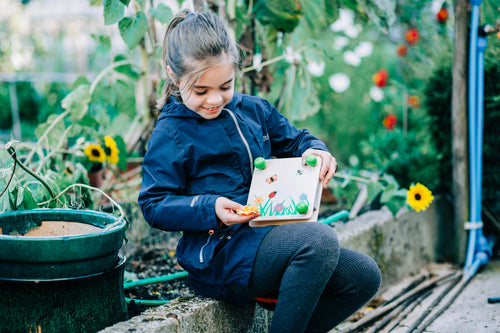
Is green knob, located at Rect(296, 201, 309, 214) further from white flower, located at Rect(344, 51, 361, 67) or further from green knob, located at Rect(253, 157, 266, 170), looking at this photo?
white flower, located at Rect(344, 51, 361, 67)

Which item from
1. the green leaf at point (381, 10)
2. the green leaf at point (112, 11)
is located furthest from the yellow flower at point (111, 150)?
the green leaf at point (381, 10)

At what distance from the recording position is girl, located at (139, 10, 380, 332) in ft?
4.76

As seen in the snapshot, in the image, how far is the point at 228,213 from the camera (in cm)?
142

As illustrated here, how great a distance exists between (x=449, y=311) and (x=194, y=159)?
137 cm

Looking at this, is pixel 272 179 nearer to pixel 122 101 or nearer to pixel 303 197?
pixel 303 197

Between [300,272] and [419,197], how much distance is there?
1.23 metres

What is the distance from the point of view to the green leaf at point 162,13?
2184mm

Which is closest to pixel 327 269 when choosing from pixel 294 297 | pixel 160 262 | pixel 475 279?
pixel 294 297

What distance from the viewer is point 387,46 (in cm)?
666

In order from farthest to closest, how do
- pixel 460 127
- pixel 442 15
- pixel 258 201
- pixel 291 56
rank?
pixel 442 15, pixel 460 127, pixel 291 56, pixel 258 201

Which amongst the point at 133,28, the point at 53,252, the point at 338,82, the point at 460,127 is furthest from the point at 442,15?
the point at 53,252

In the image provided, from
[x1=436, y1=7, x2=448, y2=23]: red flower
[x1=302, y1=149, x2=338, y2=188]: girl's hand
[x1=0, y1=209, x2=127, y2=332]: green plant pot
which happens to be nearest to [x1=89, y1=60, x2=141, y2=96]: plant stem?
[x1=0, y1=209, x2=127, y2=332]: green plant pot

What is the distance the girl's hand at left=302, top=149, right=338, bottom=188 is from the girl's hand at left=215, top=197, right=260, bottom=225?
321 millimetres

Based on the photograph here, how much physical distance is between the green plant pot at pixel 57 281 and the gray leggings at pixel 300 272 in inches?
17.2
